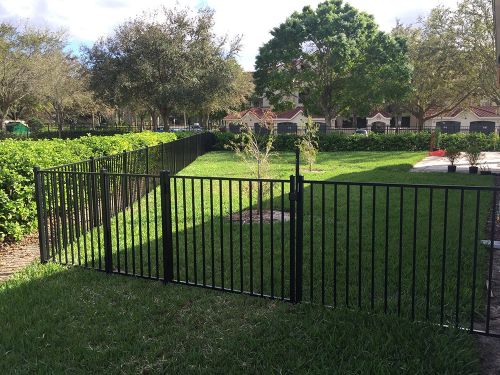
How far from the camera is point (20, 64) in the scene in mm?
29672

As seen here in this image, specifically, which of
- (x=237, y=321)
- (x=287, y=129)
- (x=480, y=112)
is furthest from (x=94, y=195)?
(x=480, y=112)

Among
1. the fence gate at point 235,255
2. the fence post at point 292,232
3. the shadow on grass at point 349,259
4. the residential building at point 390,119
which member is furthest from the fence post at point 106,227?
the residential building at point 390,119

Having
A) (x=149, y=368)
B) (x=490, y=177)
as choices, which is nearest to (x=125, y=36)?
(x=490, y=177)

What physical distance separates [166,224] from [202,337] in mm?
1463

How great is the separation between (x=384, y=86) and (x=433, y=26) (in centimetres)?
462

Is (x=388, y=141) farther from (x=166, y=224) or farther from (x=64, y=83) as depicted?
(x=64, y=83)

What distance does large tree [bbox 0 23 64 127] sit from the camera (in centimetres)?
2930

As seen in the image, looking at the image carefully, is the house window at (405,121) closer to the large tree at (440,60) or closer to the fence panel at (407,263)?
the large tree at (440,60)

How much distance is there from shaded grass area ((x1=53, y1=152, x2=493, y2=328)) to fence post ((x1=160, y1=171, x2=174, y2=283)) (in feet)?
0.31

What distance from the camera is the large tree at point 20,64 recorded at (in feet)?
96.1

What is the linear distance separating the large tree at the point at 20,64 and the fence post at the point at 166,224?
28.8m

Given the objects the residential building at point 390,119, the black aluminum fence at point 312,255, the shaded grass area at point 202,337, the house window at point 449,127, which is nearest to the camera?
the shaded grass area at point 202,337

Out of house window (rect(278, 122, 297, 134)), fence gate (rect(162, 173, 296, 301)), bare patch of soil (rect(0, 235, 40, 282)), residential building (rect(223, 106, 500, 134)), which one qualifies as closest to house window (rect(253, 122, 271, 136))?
house window (rect(278, 122, 297, 134))

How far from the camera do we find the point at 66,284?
4.55 metres
